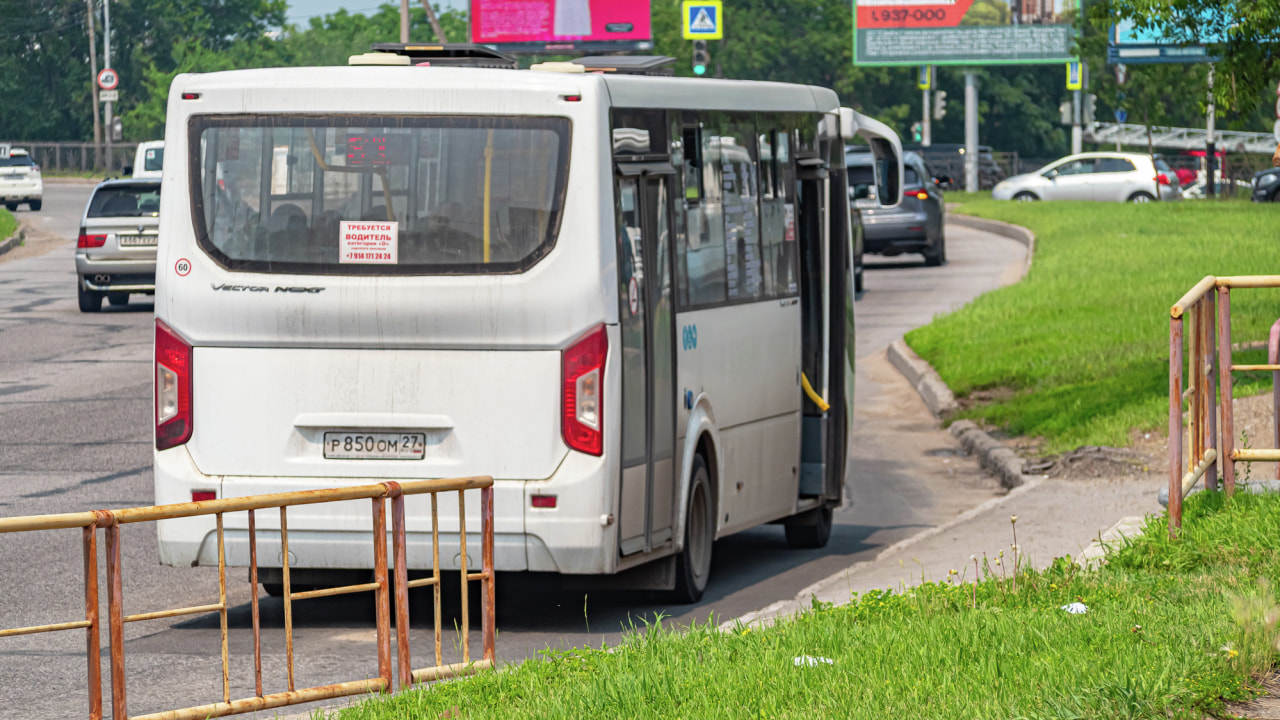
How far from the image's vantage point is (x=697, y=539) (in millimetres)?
9281

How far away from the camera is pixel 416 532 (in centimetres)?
805

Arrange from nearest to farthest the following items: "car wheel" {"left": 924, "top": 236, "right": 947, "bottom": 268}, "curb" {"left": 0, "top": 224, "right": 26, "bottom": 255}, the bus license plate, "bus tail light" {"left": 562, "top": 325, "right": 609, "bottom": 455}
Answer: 1. "bus tail light" {"left": 562, "top": 325, "right": 609, "bottom": 455}
2. the bus license plate
3. "car wheel" {"left": 924, "top": 236, "right": 947, "bottom": 268}
4. "curb" {"left": 0, "top": 224, "right": 26, "bottom": 255}

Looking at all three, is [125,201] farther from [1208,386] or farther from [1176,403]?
[1176,403]

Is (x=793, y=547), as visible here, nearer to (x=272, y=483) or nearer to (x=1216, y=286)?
(x=1216, y=286)

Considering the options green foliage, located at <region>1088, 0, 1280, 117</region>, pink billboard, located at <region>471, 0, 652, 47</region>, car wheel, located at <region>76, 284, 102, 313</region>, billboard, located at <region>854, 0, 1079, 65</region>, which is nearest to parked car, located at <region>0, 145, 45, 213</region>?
pink billboard, located at <region>471, 0, 652, 47</region>

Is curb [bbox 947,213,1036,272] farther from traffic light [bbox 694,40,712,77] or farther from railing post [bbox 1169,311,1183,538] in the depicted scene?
railing post [bbox 1169,311,1183,538]

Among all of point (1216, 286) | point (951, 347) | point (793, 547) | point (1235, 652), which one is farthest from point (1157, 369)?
point (1235, 652)

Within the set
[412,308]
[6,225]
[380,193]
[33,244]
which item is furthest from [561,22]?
[412,308]

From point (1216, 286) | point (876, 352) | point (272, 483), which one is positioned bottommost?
point (876, 352)

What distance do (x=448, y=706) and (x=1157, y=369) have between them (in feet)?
35.9

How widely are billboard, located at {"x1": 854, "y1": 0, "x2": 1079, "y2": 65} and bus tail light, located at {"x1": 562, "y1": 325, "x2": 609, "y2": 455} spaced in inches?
2481

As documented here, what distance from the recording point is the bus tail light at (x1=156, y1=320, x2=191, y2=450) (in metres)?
8.28

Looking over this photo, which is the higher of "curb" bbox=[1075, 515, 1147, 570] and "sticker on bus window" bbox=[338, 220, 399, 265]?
"sticker on bus window" bbox=[338, 220, 399, 265]

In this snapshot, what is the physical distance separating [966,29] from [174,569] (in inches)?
2495
